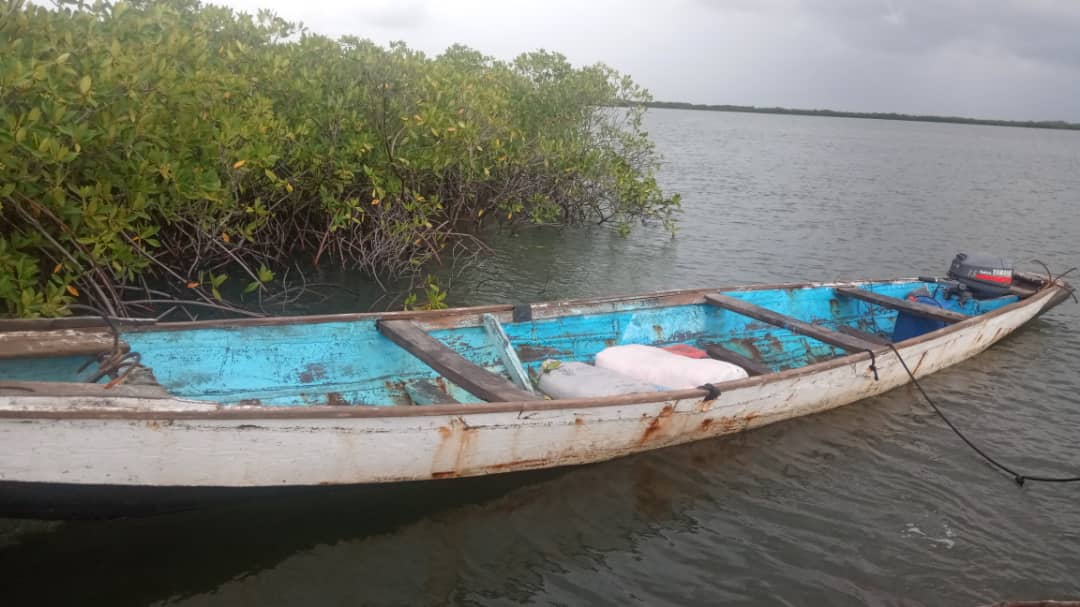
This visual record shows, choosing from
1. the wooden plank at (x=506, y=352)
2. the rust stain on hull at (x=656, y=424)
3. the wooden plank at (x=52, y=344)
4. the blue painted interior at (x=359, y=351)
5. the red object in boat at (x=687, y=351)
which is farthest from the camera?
the red object in boat at (x=687, y=351)

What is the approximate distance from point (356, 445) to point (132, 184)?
143 inches

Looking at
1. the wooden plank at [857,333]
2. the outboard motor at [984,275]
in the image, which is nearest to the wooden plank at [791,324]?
the wooden plank at [857,333]

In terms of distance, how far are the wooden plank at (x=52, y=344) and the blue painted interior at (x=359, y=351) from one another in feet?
0.43

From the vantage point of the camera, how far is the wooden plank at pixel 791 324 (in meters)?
7.37

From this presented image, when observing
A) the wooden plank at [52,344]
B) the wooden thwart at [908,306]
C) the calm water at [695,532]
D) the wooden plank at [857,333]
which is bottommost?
the calm water at [695,532]

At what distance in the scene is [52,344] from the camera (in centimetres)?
471

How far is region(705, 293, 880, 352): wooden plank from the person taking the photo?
24.2ft

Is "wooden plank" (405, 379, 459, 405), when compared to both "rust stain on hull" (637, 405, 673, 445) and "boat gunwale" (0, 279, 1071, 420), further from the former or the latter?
"rust stain on hull" (637, 405, 673, 445)

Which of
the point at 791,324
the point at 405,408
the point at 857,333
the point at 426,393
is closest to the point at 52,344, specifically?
the point at 405,408

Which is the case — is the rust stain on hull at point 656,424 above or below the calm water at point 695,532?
above

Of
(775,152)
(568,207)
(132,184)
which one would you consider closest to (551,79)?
(568,207)

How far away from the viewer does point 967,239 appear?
64.4 ft

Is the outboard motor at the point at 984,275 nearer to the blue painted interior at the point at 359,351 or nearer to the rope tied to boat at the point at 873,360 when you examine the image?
the blue painted interior at the point at 359,351

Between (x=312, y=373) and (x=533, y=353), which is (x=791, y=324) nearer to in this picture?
(x=533, y=353)
